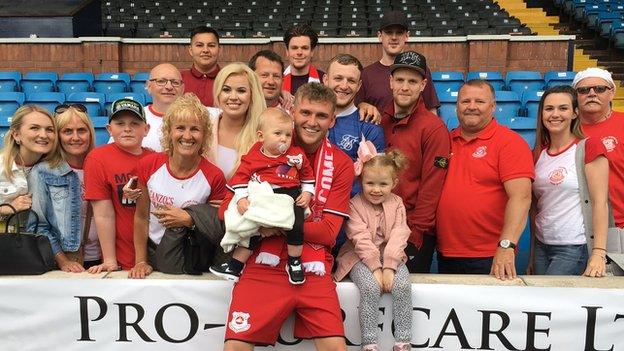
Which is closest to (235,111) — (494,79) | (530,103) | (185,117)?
(185,117)

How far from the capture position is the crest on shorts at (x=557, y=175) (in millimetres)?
2738

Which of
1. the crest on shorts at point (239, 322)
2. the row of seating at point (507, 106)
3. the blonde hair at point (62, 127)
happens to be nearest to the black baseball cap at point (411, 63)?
the crest on shorts at point (239, 322)

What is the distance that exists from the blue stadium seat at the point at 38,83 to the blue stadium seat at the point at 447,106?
602 cm

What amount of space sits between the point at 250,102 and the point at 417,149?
35.7 inches

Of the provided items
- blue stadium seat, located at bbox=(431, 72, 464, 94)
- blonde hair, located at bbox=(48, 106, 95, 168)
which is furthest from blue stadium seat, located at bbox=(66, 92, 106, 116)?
blue stadium seat, located at bbox=(431, 72, 464, 94)

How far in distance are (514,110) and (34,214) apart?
552cm

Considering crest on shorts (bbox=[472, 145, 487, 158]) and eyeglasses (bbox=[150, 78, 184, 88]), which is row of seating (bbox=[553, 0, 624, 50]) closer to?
crest on shorts (bbox=[472, 145, 487, 158])

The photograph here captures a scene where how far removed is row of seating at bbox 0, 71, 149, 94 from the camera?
8.37 m

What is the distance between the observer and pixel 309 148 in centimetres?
252

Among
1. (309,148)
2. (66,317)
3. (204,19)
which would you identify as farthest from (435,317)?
(204,19)

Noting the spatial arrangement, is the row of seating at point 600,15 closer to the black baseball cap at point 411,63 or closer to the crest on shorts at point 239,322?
the black baseball cap at point 411,63

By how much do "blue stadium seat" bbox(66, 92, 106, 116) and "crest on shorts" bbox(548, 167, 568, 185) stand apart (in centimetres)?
555

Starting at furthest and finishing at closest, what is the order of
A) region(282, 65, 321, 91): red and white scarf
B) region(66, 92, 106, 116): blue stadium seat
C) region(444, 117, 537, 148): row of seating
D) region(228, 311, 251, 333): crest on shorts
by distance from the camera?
1. region(66, 92, 106, 116): blue stadium seat
2. region(444, 117, 537, 148): row of seating
3. region(282, 65, 321, 91): red and white scarf
4. region(228, 311, 251, 333): crest on shorts

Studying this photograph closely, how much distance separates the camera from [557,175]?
2752 mm
